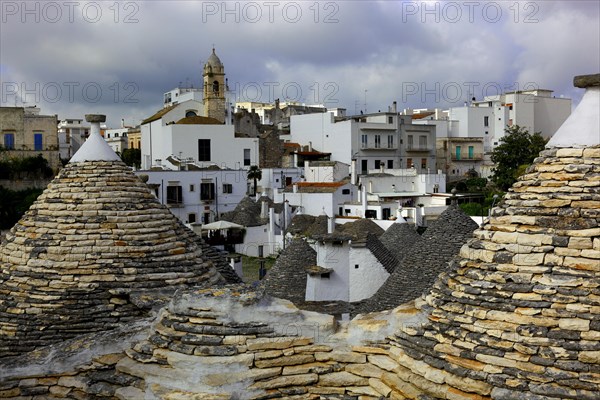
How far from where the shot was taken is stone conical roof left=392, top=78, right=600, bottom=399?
5156 millimetres

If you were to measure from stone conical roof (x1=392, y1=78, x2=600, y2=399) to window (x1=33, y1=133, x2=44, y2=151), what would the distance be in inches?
1651

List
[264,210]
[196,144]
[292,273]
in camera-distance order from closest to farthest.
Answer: [292,273], [264,210], [196,144]

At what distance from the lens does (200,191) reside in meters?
36.0

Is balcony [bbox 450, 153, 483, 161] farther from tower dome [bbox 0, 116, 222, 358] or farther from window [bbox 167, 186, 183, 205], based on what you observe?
tower dome [bbox 0, 116, 222, 358]

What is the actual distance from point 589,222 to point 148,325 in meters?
4.31

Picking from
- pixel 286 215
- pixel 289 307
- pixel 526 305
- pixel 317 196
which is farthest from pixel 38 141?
pixel 526 305

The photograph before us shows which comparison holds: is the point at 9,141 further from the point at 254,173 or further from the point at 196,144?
the point at 254,173

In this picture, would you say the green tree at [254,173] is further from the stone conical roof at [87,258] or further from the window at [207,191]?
the stone conical roof at [87,258]

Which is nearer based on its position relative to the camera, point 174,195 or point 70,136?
point 174,195

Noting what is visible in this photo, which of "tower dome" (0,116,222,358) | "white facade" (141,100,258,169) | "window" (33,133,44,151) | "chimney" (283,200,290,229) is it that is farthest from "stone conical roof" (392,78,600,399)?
"window" (33,133,44,151)

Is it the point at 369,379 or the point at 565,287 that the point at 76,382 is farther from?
the point at 565,287

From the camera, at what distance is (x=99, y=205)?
8.66 meters

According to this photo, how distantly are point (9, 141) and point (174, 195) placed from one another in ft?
49.1

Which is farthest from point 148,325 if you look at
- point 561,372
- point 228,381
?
point 561,372
